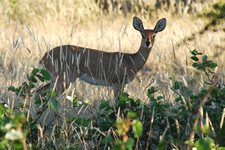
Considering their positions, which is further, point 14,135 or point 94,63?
point 94,63

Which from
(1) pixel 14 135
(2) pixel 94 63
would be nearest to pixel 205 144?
(1) pixel 14 135

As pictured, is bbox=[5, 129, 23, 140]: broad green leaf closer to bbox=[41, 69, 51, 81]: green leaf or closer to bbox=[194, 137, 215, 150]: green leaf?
bbox=[41, 69, 51, 81]: green leaf

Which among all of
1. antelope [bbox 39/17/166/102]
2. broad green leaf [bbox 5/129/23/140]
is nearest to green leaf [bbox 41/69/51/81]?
broad green leaf [bbox 5/129/23/140]

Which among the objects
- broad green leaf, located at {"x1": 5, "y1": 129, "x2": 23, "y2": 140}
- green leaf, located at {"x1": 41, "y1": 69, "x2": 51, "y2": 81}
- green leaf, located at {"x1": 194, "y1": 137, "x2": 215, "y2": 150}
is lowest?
green leaf, located at {"x1": 194, "y1": 137, "x2": 215, "y2": 150}

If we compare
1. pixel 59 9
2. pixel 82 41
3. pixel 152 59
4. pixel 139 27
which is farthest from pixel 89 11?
pixel 139 27

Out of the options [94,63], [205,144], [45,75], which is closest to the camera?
[205,144]

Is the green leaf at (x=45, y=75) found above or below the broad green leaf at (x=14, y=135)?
above

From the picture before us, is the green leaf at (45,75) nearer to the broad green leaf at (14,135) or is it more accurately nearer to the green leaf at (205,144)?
the broad green leaf at (14,135)

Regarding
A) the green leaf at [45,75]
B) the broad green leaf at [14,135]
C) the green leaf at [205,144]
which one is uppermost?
the green leaf at [45,75]

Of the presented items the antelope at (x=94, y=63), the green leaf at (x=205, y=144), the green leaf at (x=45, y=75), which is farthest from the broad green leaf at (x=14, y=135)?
the antelope at (x=94, y=63)

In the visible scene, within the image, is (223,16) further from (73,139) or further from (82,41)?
(82,41)

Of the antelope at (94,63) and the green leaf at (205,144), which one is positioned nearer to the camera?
the green leaf at (205,144)

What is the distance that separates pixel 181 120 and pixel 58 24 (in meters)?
7.92

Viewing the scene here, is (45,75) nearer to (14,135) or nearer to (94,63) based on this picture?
(14,135)
